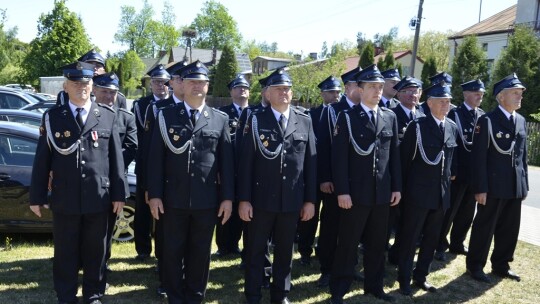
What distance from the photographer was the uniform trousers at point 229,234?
593cm

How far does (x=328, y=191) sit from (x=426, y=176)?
0.98 m

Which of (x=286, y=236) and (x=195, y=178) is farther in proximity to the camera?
(x=286, y=236)

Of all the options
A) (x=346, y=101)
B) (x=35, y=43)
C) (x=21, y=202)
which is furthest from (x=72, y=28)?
(x=346, y=101)

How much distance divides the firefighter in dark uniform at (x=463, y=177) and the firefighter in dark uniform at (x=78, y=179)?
3837 mm

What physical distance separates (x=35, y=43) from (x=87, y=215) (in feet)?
64.8

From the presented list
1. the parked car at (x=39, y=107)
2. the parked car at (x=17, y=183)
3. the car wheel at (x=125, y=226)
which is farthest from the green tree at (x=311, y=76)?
the parked car at (x=17, y=183)

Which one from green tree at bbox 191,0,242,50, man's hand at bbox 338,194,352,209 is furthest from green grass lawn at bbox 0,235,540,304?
green tree at bbox 191,0,242,50

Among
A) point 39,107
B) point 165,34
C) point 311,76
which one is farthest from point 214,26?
point 39,107

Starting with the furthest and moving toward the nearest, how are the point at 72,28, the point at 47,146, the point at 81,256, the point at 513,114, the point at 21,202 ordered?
the point at 72,28 → the point at 21,202 → the point at 513,114 → the point at 81,256 → the point at 47,146

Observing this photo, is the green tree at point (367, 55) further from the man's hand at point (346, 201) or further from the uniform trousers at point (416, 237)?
the man's hand at point (346, 201)

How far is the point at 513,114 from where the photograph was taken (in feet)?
17.5

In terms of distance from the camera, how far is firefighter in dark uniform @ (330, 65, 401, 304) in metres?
4.45

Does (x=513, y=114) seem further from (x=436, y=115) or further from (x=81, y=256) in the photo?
(x=81, y=256)

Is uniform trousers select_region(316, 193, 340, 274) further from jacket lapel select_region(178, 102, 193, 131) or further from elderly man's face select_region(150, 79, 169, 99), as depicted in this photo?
elderly man's face select_region(150, 79, 169, 99)
